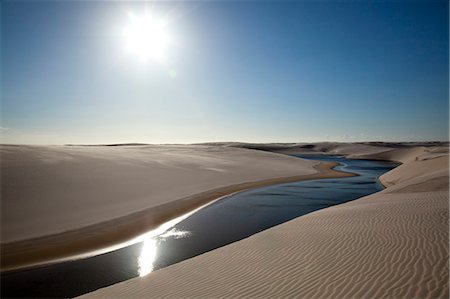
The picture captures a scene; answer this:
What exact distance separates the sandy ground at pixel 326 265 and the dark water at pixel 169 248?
3.60 feet

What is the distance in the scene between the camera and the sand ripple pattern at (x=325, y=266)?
5.57 meters

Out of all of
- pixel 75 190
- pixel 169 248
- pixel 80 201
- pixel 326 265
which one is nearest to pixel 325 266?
pixel 326 265

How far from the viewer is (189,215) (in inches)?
563

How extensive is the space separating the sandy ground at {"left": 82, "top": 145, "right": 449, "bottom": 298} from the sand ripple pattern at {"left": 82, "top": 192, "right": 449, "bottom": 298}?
0.6 inches

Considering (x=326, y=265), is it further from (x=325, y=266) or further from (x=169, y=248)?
(x=169, y=248)

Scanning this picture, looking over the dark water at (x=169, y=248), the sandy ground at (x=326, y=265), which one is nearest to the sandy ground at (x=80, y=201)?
the dark water at (x=169, y=248)

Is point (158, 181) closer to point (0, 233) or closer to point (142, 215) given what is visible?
point (142, 215)

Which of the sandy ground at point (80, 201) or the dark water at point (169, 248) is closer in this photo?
the dark water at point (169, 248)

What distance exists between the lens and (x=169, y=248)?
9.77 metres

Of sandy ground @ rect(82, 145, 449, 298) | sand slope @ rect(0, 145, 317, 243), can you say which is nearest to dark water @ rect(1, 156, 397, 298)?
sandy ground @ rect(82, 145, 449, 298)

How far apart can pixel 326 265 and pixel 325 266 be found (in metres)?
0.07

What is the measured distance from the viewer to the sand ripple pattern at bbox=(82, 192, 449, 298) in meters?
5.57

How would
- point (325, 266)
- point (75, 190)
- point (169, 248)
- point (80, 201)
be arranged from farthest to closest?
point (75, 190)
point (80, 201)
point (169, 248)
point (325, 266)

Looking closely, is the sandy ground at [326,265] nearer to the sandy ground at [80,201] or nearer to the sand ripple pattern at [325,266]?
the sand ripple pattern at [325,266]
